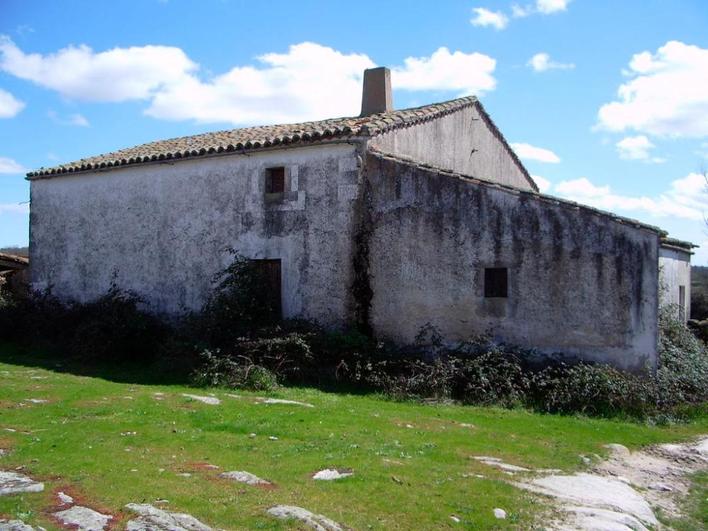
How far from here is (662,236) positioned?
1201 centimetres

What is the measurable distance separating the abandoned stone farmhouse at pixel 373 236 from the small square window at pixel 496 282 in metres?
0.03

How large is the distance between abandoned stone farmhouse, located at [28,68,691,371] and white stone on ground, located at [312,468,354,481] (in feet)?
22.1

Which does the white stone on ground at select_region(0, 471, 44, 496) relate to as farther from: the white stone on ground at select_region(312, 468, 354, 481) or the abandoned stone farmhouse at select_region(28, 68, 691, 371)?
the abandoned stone farmhouse at select_region(28, 68, 691, 371)

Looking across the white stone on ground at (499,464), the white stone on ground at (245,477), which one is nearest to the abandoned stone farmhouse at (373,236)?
the white stone on ground at (499,464)

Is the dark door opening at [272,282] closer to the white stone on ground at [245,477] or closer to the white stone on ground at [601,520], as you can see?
the white stone on ground at [245,477]

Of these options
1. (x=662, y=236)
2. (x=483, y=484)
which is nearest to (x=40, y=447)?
(x=483, y=484)

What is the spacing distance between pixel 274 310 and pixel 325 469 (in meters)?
8.38

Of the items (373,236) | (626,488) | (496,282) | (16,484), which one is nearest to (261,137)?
(373,236)

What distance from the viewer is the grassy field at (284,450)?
5824 millimetres

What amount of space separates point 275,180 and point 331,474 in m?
10.0

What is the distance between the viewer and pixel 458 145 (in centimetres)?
1870

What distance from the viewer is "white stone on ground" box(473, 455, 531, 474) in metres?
7.59

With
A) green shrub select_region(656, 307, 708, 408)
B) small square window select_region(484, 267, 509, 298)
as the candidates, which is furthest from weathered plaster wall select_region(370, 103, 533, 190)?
green shrub select_region(656, 307, 708, 408)

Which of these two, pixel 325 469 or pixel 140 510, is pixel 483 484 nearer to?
pixel 325 469
